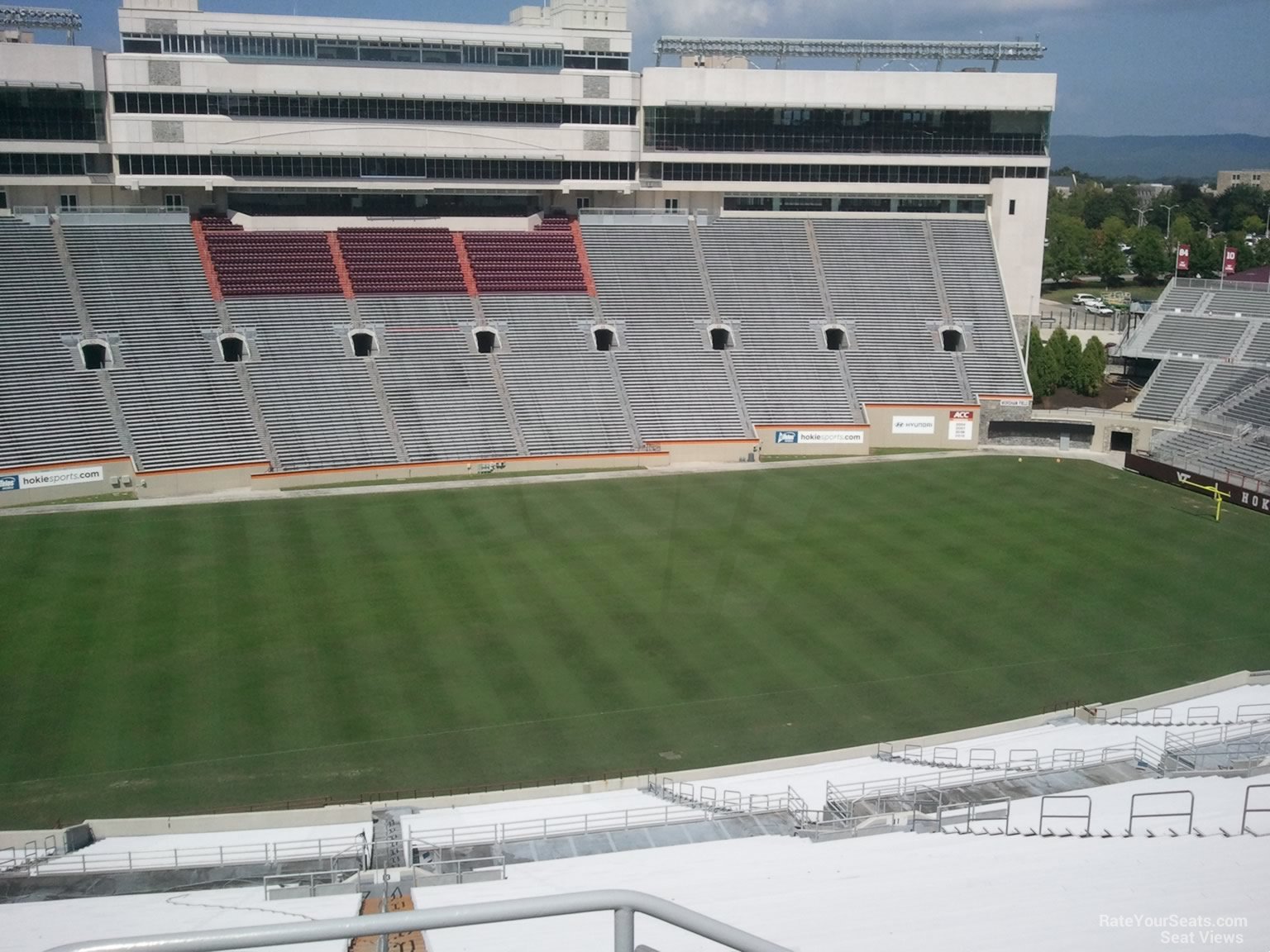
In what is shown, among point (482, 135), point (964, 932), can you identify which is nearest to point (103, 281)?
point (482, 135)

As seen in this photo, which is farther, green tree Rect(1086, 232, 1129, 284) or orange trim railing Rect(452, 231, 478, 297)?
green tree Rect(1086, 232, 1129, 284)

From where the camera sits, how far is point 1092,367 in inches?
2191

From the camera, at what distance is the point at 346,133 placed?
51844mm

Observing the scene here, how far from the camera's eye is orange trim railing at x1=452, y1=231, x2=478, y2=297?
51.1 m

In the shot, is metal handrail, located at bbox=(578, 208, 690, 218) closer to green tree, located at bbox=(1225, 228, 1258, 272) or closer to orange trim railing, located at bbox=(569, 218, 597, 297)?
orange trim railing, located at bbox=(569, 218, 597, 297)

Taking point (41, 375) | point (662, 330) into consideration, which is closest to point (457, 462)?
point (662, 330)

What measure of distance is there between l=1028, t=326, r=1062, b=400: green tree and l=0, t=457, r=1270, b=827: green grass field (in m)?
13.0

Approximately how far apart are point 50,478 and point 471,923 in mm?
39963

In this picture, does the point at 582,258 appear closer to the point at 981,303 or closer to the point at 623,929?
the point at 981,303

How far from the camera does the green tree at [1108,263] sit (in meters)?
93.8

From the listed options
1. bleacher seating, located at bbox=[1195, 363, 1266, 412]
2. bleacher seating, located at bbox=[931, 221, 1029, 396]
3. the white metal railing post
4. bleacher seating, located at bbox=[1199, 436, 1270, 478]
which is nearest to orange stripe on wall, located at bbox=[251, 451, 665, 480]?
bleacher seating, located at bbox=[931, 221, 1029, 396]

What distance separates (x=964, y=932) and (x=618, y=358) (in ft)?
130

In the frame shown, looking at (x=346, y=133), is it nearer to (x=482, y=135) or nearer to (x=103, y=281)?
(x=482, y=135)

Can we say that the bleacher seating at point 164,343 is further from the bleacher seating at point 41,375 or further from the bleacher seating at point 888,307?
→ the bleacher seating at point 888,307
